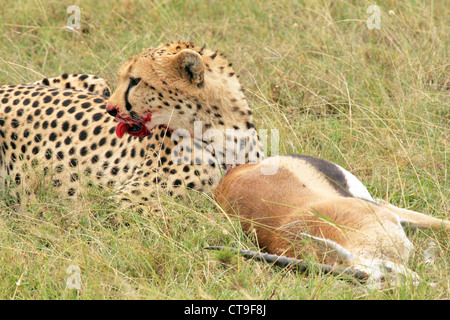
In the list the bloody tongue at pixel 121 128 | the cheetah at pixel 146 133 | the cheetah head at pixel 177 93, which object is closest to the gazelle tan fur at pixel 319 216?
the cheetah at pixel 146 133

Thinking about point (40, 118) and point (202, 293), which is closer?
point (202, 293)

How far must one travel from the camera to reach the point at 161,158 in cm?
424

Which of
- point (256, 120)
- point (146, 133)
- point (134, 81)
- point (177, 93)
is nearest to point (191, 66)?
point (177, 93)

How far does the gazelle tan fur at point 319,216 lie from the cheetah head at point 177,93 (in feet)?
1.21

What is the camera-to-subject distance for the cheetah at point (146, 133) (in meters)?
4.01

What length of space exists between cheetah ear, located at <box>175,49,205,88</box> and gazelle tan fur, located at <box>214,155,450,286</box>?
59 cm

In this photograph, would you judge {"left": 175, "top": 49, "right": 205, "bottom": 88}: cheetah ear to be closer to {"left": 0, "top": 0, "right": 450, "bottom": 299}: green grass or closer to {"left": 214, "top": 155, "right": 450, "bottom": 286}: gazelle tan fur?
{"left": 214, "top": 155, "right": 450, "bottom": 286}: gazelle tan fur

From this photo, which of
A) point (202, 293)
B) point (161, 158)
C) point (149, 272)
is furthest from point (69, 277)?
point (161, 158)

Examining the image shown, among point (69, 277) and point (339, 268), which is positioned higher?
point (339, 268)

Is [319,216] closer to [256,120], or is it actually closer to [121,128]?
[121,128]

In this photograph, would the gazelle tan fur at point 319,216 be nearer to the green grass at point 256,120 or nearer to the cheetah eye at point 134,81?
the green grass at point 256,120

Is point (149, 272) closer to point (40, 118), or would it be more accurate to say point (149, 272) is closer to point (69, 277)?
point (69, 277)

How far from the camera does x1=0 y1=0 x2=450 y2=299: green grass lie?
334 cm

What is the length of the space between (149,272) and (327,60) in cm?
292
